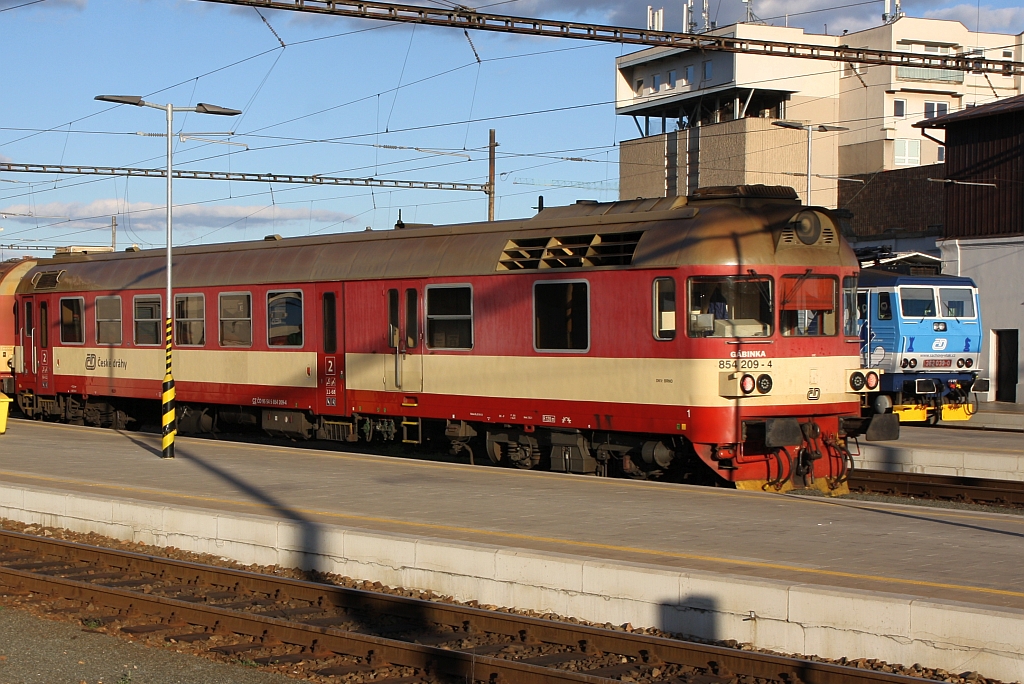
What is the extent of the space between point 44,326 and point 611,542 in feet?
61.9

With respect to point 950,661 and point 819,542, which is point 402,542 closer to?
point 819,542

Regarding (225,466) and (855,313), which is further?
(225,466)

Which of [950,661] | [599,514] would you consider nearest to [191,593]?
[599,514]

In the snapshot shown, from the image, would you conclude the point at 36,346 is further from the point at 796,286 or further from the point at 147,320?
the point at 796,286

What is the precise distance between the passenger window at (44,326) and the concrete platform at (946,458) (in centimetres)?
1712

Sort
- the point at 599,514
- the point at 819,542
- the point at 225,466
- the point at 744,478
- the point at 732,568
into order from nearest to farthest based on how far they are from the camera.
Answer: the point at 732,568, the point at 819,542, the point at 599,514, the point at 744,478, the point at 225,466

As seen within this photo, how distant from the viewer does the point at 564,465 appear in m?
15.6

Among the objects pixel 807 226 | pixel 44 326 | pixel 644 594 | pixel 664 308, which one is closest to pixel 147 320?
pixel 44 326

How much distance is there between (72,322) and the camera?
24.5 meters

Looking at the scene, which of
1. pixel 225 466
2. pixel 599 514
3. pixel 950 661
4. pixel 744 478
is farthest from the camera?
pixel 225 466

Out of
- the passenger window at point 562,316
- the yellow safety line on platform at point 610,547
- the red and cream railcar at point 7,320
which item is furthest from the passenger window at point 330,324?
the red and cream railcar at point 7,320

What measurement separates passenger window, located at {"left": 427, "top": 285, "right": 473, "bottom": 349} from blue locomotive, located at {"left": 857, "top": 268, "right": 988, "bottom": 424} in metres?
11.4

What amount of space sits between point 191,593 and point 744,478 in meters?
6.83

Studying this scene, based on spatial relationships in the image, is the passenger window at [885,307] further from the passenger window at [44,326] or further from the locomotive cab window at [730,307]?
the passenger window at [44,326]
